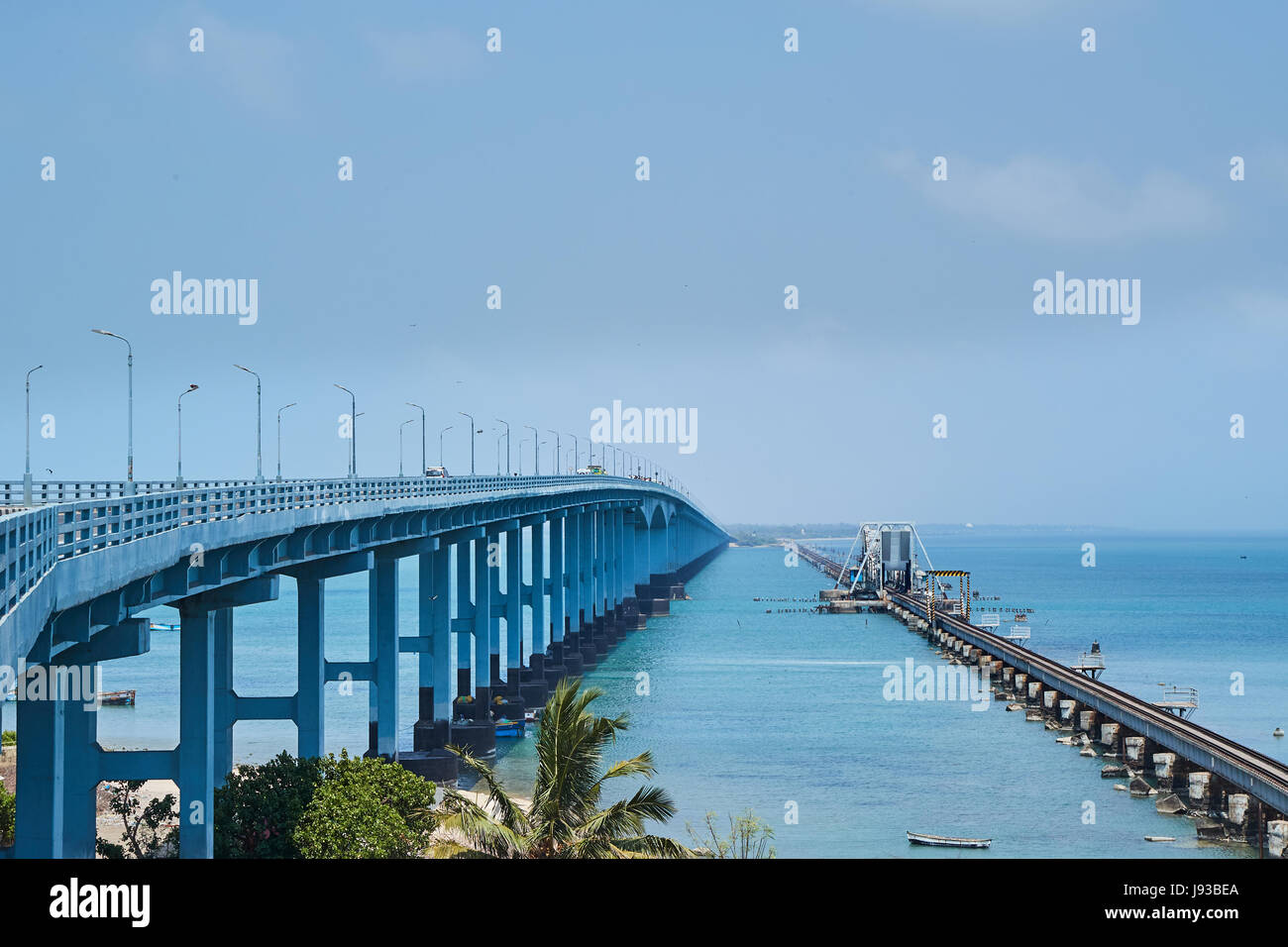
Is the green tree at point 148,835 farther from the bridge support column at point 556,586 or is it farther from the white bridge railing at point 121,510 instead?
the bridge support column at point 556,586

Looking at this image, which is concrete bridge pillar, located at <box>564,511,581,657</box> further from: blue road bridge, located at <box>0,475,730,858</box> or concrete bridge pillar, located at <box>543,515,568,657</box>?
blue road bridge, located at <box>0,475,730,858</box>

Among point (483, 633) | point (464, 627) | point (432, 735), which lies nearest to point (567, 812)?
point (432, 735)

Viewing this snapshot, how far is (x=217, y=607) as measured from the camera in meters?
32.5

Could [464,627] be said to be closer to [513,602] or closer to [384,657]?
[513,602]

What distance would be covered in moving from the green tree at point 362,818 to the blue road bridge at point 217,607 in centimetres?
241

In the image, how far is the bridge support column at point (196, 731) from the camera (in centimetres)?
3088

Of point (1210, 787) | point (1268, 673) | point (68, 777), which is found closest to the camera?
point (68, 777)

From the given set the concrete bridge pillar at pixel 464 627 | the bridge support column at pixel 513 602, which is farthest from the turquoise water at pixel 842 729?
the bridge support column at pixel 513 602

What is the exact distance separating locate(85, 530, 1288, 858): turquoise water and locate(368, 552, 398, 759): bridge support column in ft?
18.6

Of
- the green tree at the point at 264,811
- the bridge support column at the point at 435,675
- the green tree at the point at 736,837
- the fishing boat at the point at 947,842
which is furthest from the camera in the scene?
the bridge support column at the point at 435,675

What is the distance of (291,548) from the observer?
37.5 metres
